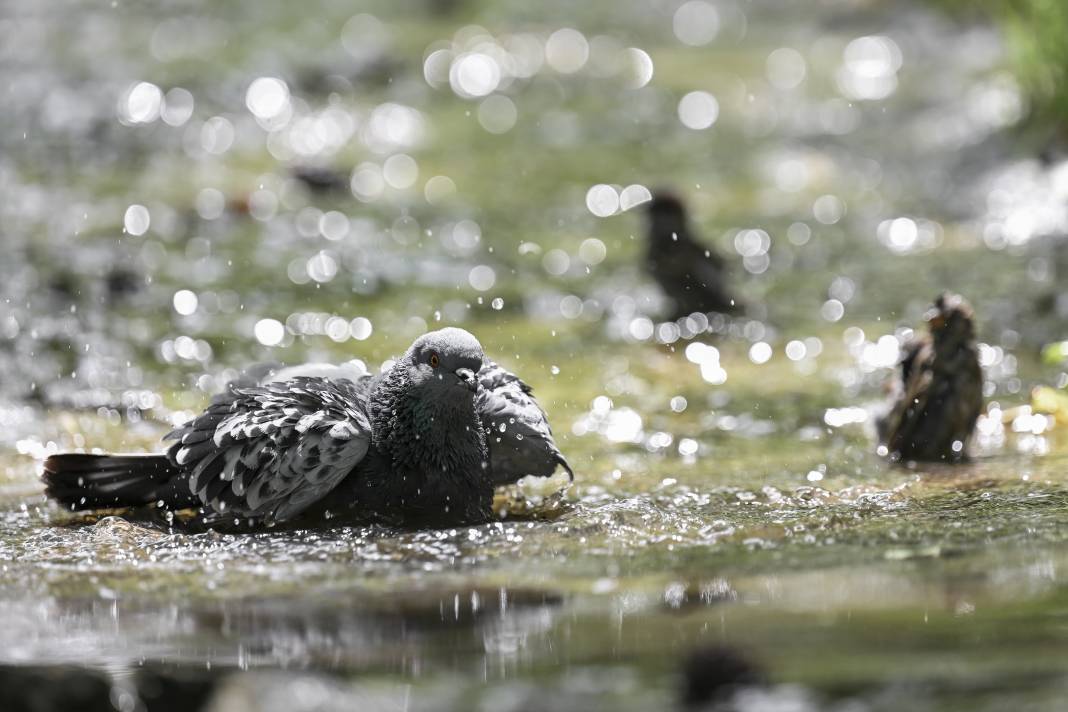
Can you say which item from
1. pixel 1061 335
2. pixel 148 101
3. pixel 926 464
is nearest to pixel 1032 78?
pixel 1061 335

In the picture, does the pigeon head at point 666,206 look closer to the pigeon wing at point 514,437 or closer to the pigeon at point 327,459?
the pigeon wing at point 514,437

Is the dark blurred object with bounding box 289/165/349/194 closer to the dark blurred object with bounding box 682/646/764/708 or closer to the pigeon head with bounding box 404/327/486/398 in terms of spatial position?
the pigeon head with bounding box 404/327/486/398

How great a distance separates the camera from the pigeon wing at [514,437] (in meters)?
5.38

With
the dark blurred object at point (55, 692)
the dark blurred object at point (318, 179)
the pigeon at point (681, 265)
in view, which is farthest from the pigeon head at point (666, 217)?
the dark blurred object at point (55, 692)

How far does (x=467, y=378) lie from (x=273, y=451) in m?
0.72

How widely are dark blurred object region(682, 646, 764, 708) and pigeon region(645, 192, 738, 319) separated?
201 inches

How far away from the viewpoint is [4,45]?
14.8 meters

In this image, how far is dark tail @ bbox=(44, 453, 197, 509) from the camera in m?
5.21

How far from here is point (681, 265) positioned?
8.42m

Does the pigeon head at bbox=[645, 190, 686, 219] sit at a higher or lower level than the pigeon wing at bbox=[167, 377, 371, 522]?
higher

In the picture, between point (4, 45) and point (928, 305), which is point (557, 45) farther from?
point (928, 305)

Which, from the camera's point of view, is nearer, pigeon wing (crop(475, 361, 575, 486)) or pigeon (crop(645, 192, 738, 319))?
pigeon wing (crop(475, 361, 575, 486))

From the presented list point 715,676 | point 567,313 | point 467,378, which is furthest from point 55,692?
point 567,313

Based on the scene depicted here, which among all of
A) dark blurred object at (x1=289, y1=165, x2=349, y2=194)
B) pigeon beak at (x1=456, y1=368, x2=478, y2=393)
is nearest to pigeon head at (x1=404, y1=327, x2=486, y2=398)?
pigeon beak at (x1=456, y1=368, x2=478, y2=393)
